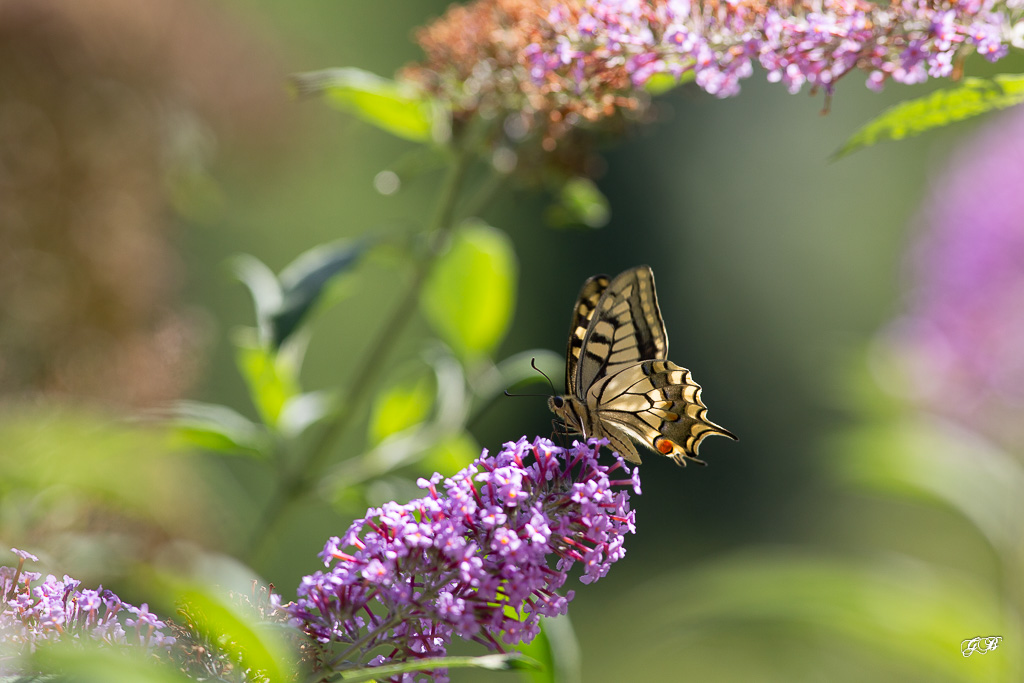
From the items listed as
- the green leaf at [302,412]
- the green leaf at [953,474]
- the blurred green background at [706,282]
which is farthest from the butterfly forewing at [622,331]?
the blurred green background at [706,282]

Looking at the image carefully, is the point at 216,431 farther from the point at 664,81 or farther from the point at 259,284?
the point at 664,81

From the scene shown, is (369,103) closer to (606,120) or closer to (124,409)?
(606,120)

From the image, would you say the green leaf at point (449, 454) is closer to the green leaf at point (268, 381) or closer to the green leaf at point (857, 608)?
the green leaf at point (268, 381)

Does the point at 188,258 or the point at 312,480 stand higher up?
the point at 188,258

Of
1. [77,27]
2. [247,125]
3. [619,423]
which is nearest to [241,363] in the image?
[619,423]

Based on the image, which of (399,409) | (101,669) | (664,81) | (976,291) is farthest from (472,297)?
(976,291)

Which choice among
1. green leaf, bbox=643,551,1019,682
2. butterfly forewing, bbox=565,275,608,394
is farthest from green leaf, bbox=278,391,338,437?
green leaf, bbox=643,551,1019,682
